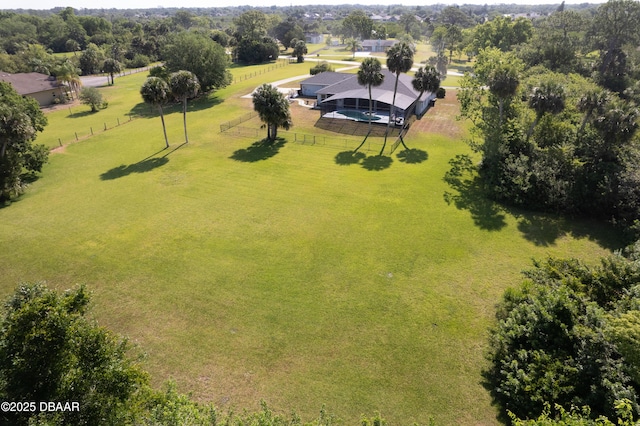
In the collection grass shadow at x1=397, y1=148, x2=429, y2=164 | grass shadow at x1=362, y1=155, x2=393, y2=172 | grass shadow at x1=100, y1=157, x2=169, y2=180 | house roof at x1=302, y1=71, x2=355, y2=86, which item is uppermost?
house roof at x1=302, y1=71, x2=355, y2=86

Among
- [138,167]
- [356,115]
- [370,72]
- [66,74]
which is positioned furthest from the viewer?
[66,74]

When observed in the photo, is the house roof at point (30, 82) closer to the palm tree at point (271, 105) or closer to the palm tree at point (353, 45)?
the palm tree at point (271, 105)

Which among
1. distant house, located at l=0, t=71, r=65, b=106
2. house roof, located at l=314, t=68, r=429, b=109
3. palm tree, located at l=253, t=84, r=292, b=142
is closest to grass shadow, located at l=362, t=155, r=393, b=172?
palm tree, located at l=253, t=84, r=292, b=142

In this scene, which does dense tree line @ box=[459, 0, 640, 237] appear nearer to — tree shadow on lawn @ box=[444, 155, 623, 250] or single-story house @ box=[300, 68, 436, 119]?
tree shadow on lawn @ box=[444, 155, 623, 250]

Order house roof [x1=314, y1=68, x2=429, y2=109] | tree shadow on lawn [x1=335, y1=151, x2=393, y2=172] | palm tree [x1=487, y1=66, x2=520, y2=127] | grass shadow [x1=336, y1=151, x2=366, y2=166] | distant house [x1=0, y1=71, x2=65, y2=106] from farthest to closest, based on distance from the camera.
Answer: distant house [x1=0, y1=71, x2=65, y2=106]
house roof [x1=314, y1=68, x2=429, y2=109]
grass shadow [x1=336, y1=151, x2=366, y2=166]
tree shadow on lawn [x1=335, y1=151, x2=393, y2=172]
palm tree [x1=487, y1=66, x2=520, y2=127]

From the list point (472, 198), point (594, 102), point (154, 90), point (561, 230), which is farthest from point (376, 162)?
point (154, 90)

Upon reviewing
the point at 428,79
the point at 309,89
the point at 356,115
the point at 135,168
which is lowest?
the point at 135,168

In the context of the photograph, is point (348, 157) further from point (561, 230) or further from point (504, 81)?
point (561, 230)

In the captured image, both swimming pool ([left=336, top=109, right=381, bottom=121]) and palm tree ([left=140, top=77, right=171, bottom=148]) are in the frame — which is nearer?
palm tree ([left=140, top=77, right=171, bottom=148])
